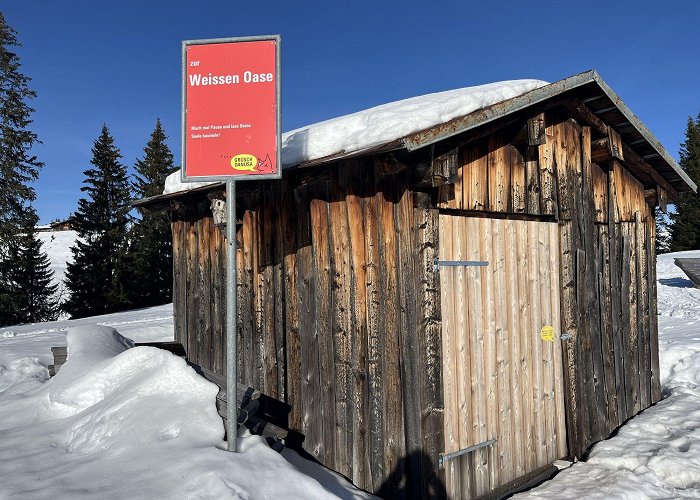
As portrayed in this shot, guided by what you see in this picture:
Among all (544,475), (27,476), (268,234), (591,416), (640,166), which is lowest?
(544,475)

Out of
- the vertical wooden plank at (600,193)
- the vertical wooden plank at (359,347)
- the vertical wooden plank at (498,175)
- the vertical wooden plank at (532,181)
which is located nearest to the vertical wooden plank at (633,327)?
the vertical wooden plank at (600,193)

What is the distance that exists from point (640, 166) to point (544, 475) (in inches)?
170

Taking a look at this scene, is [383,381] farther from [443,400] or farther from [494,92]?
[494,92]

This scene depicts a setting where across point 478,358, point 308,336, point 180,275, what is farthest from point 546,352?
point 180,275

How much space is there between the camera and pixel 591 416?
5.92 m

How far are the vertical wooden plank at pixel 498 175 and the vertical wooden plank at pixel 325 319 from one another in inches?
63.4

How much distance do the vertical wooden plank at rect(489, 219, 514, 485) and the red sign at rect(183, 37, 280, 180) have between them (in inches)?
97.2

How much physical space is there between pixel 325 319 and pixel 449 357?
120 cm

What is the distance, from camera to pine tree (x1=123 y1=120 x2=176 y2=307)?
2834 cm

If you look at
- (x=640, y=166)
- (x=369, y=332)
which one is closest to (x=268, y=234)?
(x=369, y=332)

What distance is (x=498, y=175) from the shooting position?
196 inches

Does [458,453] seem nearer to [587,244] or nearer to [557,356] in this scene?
[557,356]

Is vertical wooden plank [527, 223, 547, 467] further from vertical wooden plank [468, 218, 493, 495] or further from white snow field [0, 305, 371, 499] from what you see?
white snow field [0, 305, 371, 499]

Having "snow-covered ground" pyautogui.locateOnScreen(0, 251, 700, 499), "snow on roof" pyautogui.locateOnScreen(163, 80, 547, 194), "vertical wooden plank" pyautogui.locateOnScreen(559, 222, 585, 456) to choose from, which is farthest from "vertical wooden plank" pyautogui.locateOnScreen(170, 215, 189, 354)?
"vertical wooden plank" pyautogui.locateOnScreen(559, 222, 585, 456)
